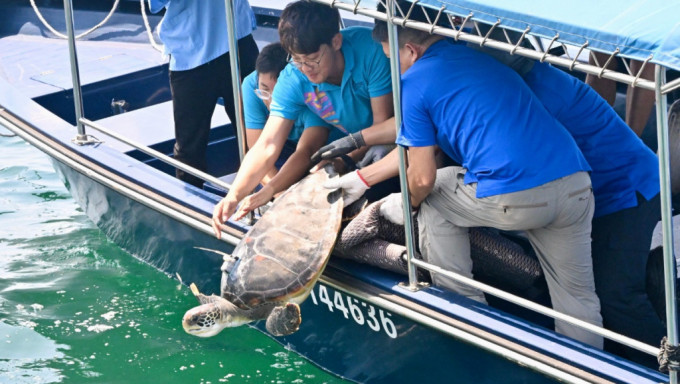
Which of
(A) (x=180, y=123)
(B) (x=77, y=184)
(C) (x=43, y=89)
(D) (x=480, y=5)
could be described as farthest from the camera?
(C) (x=43, y=89)

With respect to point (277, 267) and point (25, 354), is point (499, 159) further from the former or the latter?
point (25, 354)

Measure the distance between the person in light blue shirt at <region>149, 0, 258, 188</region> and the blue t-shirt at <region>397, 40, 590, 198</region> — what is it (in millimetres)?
1580

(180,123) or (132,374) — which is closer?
(132,374)

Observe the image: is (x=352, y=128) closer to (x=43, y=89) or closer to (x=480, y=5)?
(x=480, y=5)

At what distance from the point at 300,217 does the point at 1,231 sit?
3.01 m

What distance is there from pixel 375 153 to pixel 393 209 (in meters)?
0.31

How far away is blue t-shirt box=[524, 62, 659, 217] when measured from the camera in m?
3.56

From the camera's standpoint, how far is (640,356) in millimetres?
3545

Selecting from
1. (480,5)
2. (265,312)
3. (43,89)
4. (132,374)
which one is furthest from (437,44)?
(43,89)

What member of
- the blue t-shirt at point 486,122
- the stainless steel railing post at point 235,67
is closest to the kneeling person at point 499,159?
the blue t-shirt at point 486,122

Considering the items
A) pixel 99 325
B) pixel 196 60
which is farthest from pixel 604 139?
pixel 99 325

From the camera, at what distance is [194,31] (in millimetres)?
4754

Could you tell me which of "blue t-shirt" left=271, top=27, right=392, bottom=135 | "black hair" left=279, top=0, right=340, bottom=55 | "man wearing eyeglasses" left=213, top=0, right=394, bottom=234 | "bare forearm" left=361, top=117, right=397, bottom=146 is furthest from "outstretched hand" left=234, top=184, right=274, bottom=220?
"black hair" left=279, top=0, right=340, bottom=55

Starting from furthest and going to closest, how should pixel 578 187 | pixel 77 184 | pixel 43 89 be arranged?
pixel 43 89, pixel 77 184, pixel 578 187
